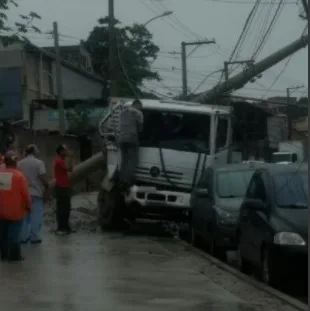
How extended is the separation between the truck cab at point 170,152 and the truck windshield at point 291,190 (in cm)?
547

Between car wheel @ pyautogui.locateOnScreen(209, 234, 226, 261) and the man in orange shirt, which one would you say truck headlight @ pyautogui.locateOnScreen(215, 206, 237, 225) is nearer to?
car wheel @ pyautogui.locateOnScreen(209, 234, 226, 261)

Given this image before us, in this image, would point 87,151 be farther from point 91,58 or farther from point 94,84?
point 91,58

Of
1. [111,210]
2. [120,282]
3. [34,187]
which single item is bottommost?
[120,282]

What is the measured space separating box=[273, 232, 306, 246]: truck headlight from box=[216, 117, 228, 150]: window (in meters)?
7.82

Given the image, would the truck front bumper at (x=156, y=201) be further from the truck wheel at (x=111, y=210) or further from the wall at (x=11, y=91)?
→ the wall at (x=11, y=91)

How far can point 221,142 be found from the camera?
64.0ft

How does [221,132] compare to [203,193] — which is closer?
[203,193]

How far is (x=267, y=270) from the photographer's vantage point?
11961 mm

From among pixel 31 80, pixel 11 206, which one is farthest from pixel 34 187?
pixel 31 80

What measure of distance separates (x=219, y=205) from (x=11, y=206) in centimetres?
412

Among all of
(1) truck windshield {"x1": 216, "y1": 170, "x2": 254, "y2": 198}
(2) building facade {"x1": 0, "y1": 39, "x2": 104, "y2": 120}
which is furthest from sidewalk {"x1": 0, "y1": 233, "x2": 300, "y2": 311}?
(2) building facade {"x1": 0, "y1": 39, "x2": 104, "y2": 120}

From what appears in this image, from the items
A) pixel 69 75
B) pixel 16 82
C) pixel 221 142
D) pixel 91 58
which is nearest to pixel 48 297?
pixel 221 142

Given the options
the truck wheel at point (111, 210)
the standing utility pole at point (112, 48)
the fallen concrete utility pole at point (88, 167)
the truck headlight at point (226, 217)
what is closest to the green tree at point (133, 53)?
the standing utility pole at point (112, 48)

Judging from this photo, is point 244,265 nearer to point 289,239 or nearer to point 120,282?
point 289,239
